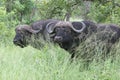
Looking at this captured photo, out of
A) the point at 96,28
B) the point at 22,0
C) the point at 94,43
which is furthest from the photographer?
the point at 22,0

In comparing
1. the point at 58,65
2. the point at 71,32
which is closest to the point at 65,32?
the point at 71,32

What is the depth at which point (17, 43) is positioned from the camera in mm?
8742

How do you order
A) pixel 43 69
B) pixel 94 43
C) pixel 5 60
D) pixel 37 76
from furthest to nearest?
pixel 94 43
pixel 5 60
pixel 43 69
pixel 37 76

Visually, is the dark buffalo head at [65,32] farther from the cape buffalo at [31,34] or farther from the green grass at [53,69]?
the cape buffalo at [31,34]

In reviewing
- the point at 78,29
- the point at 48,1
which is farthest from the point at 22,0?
the point at 78,29

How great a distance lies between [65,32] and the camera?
7090mm

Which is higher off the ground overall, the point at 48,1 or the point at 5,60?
the point at 48,1

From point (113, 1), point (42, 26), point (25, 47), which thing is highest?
point (113, 1)

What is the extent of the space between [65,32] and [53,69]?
A: 4.92ft

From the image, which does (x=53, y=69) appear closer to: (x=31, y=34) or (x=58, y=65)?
(x=58, y=65)

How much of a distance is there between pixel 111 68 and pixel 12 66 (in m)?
1.80

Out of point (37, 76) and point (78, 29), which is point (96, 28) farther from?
point (37, 76)

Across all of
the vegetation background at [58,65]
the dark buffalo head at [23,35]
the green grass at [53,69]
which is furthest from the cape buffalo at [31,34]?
the green grass at [53,69]

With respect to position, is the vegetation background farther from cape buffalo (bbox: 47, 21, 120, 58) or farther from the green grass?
cape buffalo (bbox: 47, 21, 120, 58)
